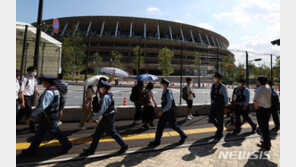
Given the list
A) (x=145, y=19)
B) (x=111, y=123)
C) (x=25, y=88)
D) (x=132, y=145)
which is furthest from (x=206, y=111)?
(x=145, y=19)

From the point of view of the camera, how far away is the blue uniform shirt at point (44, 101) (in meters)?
3.05

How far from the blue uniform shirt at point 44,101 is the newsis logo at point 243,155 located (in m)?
3.96

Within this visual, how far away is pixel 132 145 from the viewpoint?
403 centimetres

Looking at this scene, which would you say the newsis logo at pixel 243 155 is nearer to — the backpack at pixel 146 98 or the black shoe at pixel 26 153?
the backpack at pixel 146 98

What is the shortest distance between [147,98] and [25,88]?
389 centimetres

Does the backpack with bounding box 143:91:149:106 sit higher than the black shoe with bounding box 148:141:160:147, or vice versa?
the backpack with bounding box 143:91:149:106

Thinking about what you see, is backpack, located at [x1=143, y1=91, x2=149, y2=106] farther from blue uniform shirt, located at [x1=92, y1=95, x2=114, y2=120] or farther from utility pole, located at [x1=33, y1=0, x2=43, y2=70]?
utility pole, located at [x1=33, y1=0, x2=43, y2=70]

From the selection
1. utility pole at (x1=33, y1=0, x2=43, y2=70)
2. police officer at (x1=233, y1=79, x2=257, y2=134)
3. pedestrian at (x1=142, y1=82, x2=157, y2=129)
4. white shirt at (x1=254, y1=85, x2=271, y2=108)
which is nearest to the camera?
white shirt at (x1=254, y1=85, x2=271, y2=108)

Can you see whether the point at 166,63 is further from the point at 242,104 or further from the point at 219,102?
the point at 219,102

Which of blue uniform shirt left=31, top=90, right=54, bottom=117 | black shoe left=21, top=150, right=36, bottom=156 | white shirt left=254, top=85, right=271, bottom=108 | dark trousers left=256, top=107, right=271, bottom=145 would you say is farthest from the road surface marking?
white shirt left=254, top=85, right=271, bottom=108

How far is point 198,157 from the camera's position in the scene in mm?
3412

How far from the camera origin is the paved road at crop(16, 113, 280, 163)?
3.55m

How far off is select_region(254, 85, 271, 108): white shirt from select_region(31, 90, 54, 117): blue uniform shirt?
5.01 m

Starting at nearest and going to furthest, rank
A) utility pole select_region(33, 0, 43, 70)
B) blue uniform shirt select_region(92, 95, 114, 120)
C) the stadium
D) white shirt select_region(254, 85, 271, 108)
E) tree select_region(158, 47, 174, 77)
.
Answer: blue uniform shirt select_region(92, 95, 114, 120), white shirt select_region(254, 85, 271, 108), utility pole select_region(33, 0, 43, 70), tree select_region(158, 47, 174, 77), the stadium
